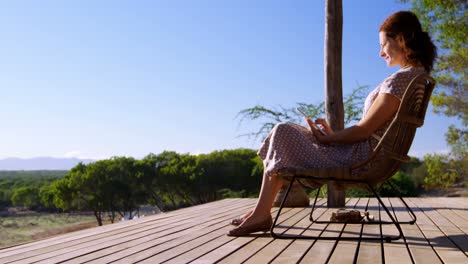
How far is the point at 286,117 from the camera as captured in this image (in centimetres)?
672

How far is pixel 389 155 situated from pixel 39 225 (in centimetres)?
3025

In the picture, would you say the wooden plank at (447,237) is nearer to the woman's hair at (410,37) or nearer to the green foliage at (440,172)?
the woman's hair at (410,37)

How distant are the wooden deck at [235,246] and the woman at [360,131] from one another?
0.33 metres

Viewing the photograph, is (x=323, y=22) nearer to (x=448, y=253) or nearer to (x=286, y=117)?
(x=286, y=117)

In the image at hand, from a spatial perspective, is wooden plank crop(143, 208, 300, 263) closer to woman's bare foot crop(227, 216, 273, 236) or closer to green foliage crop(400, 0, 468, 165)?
woman's bare foot crop(227, 216, 273, 236)

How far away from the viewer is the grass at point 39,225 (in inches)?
1060

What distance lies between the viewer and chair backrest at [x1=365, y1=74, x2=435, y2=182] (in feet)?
8.23

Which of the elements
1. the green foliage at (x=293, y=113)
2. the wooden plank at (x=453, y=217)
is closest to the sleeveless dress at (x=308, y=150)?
the wooden plank at (x=453, y=217)

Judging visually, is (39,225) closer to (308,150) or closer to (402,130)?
(308,150)

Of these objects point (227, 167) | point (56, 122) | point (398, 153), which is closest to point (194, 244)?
point (398, 153)

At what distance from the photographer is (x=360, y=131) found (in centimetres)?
265

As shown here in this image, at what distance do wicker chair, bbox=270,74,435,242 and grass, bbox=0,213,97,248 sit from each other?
85.4 feet

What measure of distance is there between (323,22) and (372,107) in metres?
2.67

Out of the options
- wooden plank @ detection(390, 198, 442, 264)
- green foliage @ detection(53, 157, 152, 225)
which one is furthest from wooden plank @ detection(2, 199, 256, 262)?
green foliage @ detection(53, 157, 152, 225)
